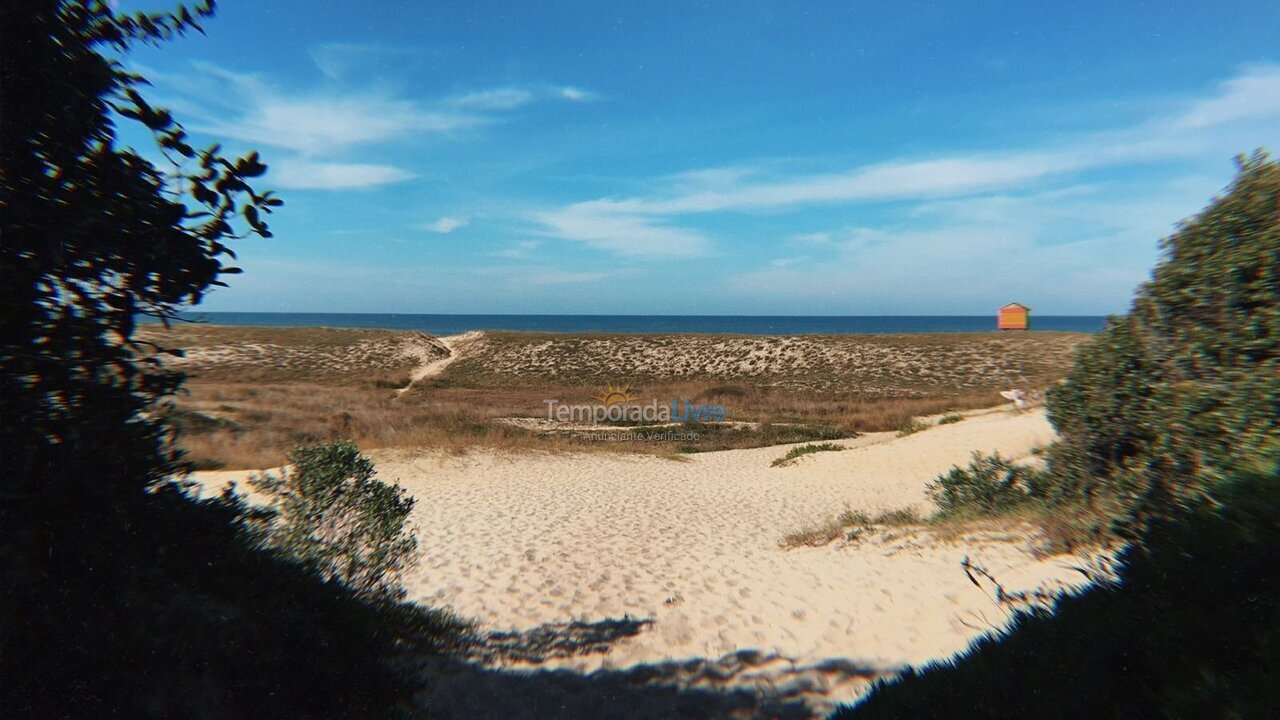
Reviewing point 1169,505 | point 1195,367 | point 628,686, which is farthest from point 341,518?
point 1195,367

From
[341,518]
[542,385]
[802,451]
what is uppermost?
[341,518]

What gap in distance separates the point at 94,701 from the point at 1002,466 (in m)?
9.82

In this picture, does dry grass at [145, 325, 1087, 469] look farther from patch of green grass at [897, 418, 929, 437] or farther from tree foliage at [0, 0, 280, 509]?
tree foliage at [0, 0, 280, 509]

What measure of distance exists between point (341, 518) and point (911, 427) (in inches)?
867

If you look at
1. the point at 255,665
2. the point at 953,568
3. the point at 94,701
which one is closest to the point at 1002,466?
the point at 953,568

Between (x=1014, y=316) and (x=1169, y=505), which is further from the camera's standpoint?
(x=1014, y=316)

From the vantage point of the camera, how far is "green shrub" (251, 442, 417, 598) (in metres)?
5.25

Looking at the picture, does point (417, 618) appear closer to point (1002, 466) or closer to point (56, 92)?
point (56, 92)

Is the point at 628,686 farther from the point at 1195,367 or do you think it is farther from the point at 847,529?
the point at 847,529

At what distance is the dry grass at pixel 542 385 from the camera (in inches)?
725

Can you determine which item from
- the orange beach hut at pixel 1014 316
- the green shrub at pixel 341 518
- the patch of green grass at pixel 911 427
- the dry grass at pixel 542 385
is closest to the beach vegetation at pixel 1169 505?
the green shrub at pixel 341 518

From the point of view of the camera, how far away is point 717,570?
7.91 m

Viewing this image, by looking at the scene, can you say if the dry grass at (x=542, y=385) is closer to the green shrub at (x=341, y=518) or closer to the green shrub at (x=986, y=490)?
the green shrub at (x=341, y=518)

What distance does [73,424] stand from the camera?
7.53 feet
